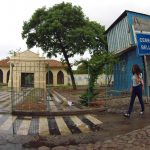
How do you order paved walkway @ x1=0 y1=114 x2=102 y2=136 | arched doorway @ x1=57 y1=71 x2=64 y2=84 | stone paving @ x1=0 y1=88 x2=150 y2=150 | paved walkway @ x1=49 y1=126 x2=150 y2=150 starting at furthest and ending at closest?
arched doorway @ x1=57 y1=71 x2=64 y2=84 → paved walkway @ x1=0 y1=114 x2=102 y2=136 → stone paving @ x1=0 y1=88 x2=150 y2=150 → paved walkway @ x1=49 y1=126 x2=150 y2=150

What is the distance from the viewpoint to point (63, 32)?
36094 millimetres

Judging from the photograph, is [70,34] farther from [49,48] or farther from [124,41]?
[124,41]

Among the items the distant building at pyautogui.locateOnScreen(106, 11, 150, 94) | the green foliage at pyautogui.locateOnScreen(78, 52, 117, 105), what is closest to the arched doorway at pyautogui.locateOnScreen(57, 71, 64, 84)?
the distant building at pyautogui.locateOnScreen(106, 11, 150, 94)

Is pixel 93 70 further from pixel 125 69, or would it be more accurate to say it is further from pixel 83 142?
pixel 83 142

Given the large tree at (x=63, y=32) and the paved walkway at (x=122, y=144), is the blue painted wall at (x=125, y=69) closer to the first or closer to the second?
the paved walkway at (x=122, y=144)

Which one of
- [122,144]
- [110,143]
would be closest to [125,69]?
[110,143]

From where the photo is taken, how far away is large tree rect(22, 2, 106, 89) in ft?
116

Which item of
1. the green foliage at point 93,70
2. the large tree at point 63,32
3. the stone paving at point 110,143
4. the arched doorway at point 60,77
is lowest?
the stone paving at point 110,143

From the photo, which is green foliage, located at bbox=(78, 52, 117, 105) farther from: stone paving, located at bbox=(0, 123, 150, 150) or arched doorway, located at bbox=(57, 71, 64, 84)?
arched doorway, located at bbox=(57, 71, 64, 84)

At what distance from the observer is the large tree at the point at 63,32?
3534 centimetres

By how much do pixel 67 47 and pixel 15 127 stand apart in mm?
28265

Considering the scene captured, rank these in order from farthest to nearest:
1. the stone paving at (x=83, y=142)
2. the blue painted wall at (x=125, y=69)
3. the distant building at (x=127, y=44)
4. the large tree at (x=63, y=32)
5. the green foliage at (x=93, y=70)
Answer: the large tree at (x=63, y=32), the blue painted wall at (x=125, y=69), the distant building at (x=127, y=44), the green foliage at (x=93, y=70), the stone paving at (x=83, y=142)

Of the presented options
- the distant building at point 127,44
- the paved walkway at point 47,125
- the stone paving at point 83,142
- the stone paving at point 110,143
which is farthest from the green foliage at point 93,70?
the stone paving at point 110,143

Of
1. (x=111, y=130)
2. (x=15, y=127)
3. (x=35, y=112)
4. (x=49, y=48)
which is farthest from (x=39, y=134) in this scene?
(x=49, y=48)
